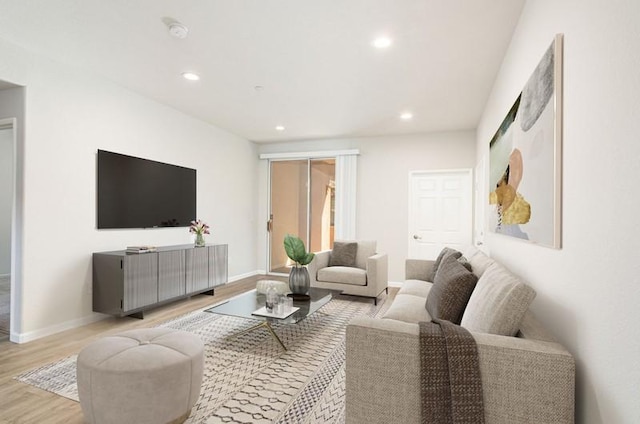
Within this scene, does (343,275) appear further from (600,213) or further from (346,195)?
(600,213)

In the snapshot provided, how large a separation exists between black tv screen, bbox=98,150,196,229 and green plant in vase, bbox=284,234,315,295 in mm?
2012

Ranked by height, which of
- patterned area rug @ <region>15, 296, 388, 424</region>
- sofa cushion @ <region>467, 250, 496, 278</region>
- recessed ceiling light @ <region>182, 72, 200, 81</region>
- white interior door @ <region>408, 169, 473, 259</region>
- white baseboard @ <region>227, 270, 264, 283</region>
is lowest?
white baseboard @ <region>227, 270, 264, 283</region>

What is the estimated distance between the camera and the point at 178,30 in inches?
98.5

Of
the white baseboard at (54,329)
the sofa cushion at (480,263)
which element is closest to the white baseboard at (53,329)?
the white baseboard at (54,329)

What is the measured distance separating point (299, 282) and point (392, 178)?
3.06 metres

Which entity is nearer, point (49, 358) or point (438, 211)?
point (49, 358)

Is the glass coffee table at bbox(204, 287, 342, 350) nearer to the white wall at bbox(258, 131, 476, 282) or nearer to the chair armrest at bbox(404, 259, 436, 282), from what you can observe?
the chair armrest at bbox(404, 259, 436, 282)

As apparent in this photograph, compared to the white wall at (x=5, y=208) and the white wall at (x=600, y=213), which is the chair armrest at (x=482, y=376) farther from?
the white wall at (x=5, y=208)

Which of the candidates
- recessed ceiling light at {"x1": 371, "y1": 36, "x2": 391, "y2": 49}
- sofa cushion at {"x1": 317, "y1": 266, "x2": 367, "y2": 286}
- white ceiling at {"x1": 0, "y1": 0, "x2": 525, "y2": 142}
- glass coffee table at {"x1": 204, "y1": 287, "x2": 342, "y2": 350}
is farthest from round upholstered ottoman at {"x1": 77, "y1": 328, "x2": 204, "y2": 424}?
sofa cushion at {"x1": 317, "y1": 266, "x2": 367, "y2": 286}

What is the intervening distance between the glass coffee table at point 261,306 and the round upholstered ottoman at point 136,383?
Result: 0.92 meters

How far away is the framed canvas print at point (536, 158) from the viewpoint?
141 centimetres

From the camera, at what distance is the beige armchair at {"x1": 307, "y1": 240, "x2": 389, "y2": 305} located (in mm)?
4281

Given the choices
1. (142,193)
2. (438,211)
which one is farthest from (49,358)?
(438,211)

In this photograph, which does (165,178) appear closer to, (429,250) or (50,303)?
(50,303)
